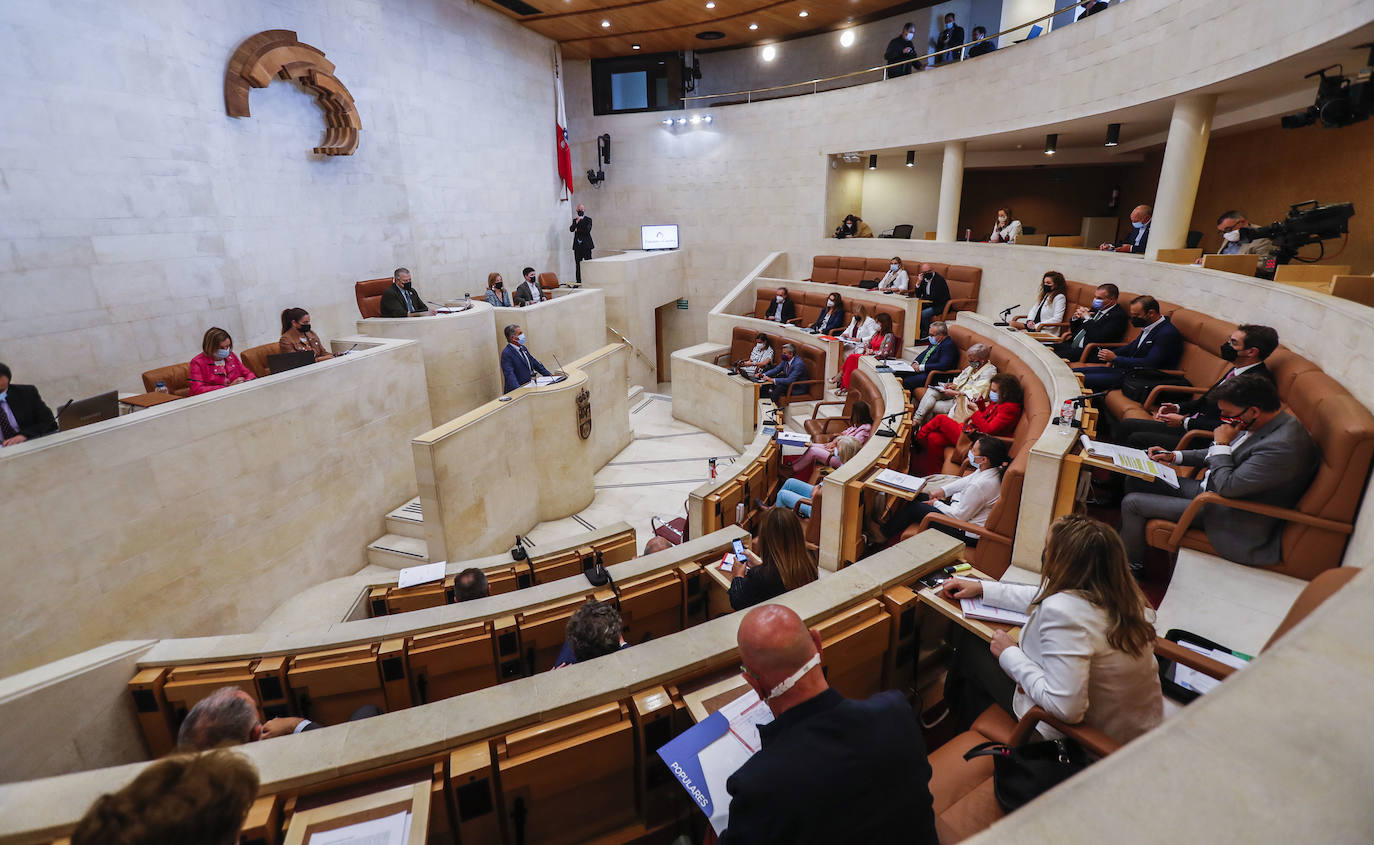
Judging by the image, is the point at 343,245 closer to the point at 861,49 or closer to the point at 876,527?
the point at 876,527

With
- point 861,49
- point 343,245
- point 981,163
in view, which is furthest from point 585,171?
point 981,163

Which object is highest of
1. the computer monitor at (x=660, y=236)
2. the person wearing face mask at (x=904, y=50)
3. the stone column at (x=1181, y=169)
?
the person wearing face mask at (x=904, y=50)

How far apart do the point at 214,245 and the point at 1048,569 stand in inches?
308

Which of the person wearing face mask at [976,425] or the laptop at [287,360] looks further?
the laptop at [287,360]

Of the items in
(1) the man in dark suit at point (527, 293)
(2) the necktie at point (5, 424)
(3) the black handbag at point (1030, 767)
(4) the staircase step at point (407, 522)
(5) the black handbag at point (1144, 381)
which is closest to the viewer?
(3) the black handbag at point (1030, 767)

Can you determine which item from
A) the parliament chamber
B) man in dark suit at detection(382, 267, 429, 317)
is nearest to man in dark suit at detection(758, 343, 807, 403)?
the parliament chamber

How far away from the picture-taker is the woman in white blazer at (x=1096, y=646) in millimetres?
1643

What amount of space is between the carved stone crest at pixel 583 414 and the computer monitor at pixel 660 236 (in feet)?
26.0

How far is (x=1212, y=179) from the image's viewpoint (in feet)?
30.4

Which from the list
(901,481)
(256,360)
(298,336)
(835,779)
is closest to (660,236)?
(298,336)

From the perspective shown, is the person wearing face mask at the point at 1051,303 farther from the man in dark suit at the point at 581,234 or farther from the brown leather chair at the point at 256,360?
the man in dark suit at the point at 581,234

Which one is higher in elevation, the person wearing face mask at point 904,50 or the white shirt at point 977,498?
the person wearing face mask at point 904,50

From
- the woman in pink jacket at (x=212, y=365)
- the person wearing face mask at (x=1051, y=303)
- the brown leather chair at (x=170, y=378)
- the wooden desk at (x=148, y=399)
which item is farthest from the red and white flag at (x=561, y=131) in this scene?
the wooden desk at (x=148, y=399)

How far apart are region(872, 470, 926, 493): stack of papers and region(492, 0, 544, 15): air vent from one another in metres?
10.6
